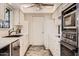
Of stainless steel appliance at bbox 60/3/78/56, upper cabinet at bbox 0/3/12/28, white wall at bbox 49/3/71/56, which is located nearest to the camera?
stainless steel appliance at bbox 60/3/78/56

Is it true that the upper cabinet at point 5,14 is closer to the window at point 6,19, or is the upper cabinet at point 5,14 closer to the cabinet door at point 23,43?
the window at point 6,19

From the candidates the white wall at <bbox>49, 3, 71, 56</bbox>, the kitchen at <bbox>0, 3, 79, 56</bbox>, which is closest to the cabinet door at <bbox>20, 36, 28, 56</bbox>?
the kitchen at <bbox>0, 3, 79, 56</bbox>

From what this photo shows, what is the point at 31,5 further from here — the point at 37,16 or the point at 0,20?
the point at 0,20

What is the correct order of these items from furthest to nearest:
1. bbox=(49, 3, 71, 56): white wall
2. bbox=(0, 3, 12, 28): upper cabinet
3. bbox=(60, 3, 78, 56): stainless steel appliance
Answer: bbox=(49, 3, 71, 56): white wall < bbox=(0, 3, 12, 28): upper cabinet < bbox=(60, 3, 78, 56): stainless steel appliance

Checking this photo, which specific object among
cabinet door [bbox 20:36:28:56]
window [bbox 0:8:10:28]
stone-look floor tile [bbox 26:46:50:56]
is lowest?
stone-look floor tile [bbox 26:46:50:56]

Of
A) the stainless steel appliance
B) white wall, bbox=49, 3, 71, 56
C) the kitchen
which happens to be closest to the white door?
the kitchen

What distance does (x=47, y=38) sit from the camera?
169cm

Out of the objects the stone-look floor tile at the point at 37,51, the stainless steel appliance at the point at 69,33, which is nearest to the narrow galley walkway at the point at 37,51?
the stone-look floor tile at the point at 37,51

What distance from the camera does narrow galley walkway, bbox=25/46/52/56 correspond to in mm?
1518

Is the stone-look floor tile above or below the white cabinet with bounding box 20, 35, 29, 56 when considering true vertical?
below

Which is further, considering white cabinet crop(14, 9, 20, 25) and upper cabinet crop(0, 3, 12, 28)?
white cabinet crop(14, 9, 20, 25)

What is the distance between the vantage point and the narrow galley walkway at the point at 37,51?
152 cm

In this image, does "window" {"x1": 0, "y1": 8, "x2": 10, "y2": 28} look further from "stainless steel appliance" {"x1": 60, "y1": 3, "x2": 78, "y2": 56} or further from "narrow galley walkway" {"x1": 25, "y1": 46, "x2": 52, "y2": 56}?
"stainless steel appliance" {"x1": 60, "y1": 3, "x2": 78, "y2": 56}

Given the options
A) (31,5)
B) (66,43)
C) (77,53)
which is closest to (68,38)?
(66,43)
